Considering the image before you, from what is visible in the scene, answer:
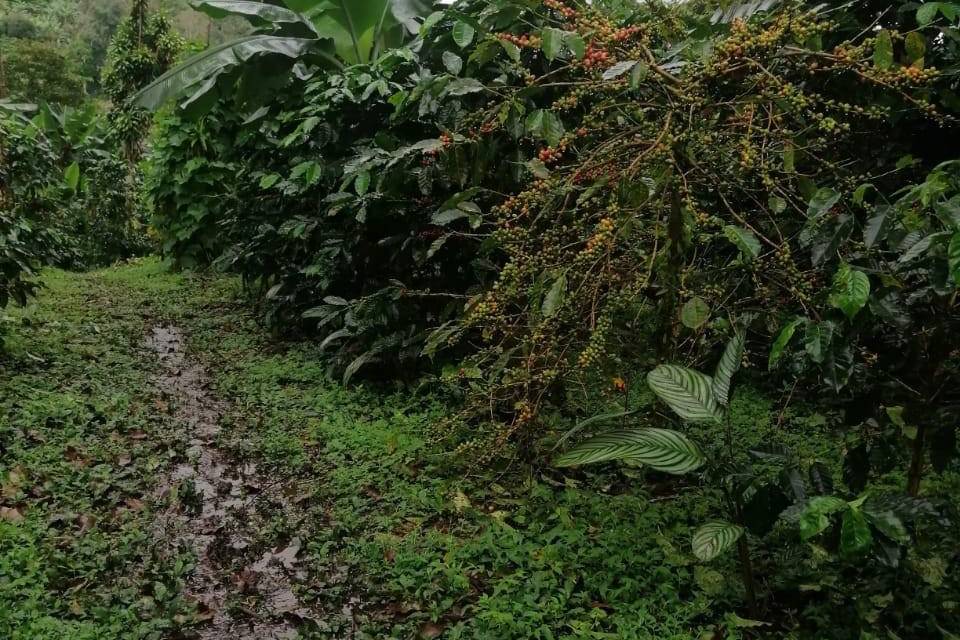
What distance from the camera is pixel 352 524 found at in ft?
9.62

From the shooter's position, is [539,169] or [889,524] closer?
[889,524]

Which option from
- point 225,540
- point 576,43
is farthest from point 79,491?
point 576,43

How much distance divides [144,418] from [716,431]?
3233mm

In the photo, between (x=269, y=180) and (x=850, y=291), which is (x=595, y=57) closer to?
(x=850, y=291)

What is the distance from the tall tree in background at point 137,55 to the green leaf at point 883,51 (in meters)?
11.3

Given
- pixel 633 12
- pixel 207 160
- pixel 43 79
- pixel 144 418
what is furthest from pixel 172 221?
pixel 43 79

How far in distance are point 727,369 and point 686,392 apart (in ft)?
0.54

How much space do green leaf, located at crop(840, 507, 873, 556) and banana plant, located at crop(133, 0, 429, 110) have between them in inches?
180

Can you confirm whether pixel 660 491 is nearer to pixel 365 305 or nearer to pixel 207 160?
pixel 365 305

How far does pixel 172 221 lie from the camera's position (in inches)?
359

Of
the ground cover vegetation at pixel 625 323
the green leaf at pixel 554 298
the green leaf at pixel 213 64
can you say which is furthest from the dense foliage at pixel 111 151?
the green leaf at pixel 554 298

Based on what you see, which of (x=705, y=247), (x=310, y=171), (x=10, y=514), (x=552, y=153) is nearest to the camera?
(x=552, y=153)

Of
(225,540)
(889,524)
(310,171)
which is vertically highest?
(310,171)

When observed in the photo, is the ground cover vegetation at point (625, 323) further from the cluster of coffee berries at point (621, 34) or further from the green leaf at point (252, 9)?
the green leaf at point (252, 9)
